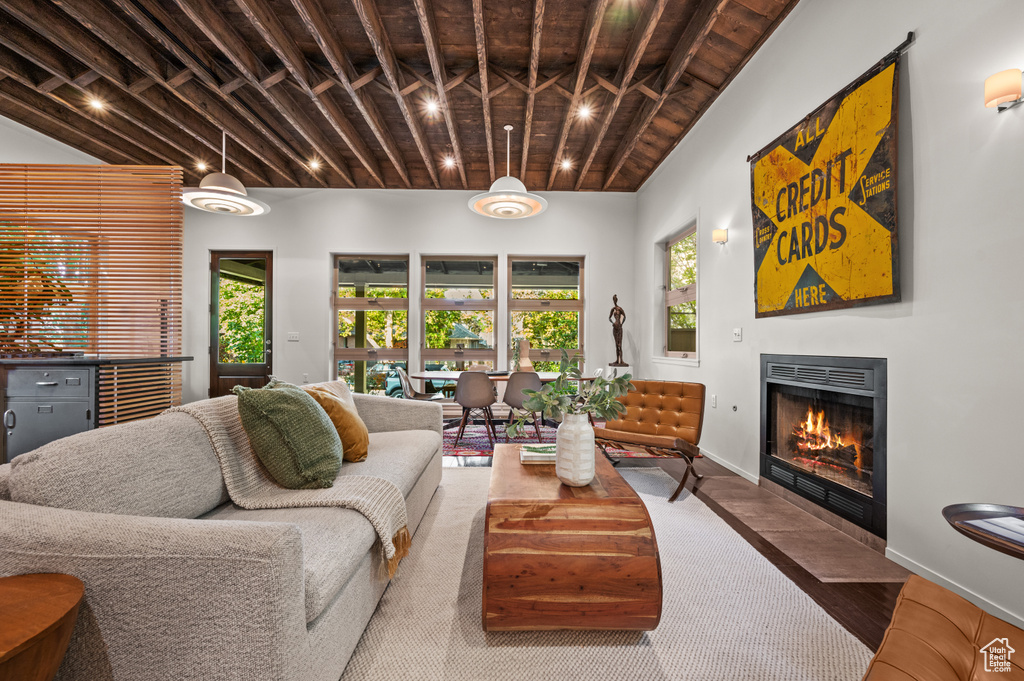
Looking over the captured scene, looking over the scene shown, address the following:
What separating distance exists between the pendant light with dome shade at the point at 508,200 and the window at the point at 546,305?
1.67 m

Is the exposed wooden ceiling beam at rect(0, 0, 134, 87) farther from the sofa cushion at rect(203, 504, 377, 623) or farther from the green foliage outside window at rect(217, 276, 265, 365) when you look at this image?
the sofa cushion at rect(203, 504, 377, 623)

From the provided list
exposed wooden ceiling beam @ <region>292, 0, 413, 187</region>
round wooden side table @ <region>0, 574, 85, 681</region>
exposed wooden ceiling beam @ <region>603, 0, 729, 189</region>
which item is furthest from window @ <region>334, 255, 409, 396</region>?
round wooden side table @ <region>0, 574, 85, 681</region>

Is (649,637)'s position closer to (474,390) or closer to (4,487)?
(4,487)

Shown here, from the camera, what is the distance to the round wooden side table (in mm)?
723

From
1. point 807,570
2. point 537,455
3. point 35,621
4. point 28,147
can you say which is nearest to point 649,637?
point 537,455

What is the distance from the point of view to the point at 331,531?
1.32m

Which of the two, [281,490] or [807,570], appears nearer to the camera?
[281,490]

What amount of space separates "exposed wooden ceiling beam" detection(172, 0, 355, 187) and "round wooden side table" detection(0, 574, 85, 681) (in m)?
3.31

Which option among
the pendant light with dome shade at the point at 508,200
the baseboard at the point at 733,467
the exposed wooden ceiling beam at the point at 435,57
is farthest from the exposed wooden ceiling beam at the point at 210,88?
the baseboard at the point at 733,467

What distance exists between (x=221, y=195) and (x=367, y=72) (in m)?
1.89

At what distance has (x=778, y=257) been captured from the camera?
286 centimetres

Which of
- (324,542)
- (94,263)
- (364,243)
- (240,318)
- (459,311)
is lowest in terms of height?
(324,542)

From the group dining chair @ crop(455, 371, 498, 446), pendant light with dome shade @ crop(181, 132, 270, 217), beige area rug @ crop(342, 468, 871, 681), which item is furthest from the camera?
dining chair @ crop(455, 371, 498, 446)

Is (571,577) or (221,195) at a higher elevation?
(221,195)
